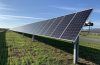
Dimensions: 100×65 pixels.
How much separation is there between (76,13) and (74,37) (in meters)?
3.56

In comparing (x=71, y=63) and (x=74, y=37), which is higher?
(x=74, y=37)

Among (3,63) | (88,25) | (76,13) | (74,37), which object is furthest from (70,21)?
(3,63)

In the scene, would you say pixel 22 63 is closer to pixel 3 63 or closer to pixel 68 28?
pixel 3 63

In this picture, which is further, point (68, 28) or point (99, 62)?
point (68, 28)

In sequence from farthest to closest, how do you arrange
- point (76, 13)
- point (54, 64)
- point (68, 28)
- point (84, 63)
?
point (76, 13) < point (68, 28) < point (84, 63) < point (54, 64)

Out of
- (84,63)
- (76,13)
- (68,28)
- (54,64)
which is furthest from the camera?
(76,13)

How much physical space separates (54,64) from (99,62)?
3.00 metres

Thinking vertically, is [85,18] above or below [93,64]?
above

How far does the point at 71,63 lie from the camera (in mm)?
10922

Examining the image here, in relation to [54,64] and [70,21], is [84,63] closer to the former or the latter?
[54,64]

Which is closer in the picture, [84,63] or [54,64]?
[54,64]

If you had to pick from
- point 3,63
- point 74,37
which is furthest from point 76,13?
point 3,63

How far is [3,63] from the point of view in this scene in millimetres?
10422

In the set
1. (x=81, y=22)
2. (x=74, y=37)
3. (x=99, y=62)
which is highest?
(x=81, y=22)
